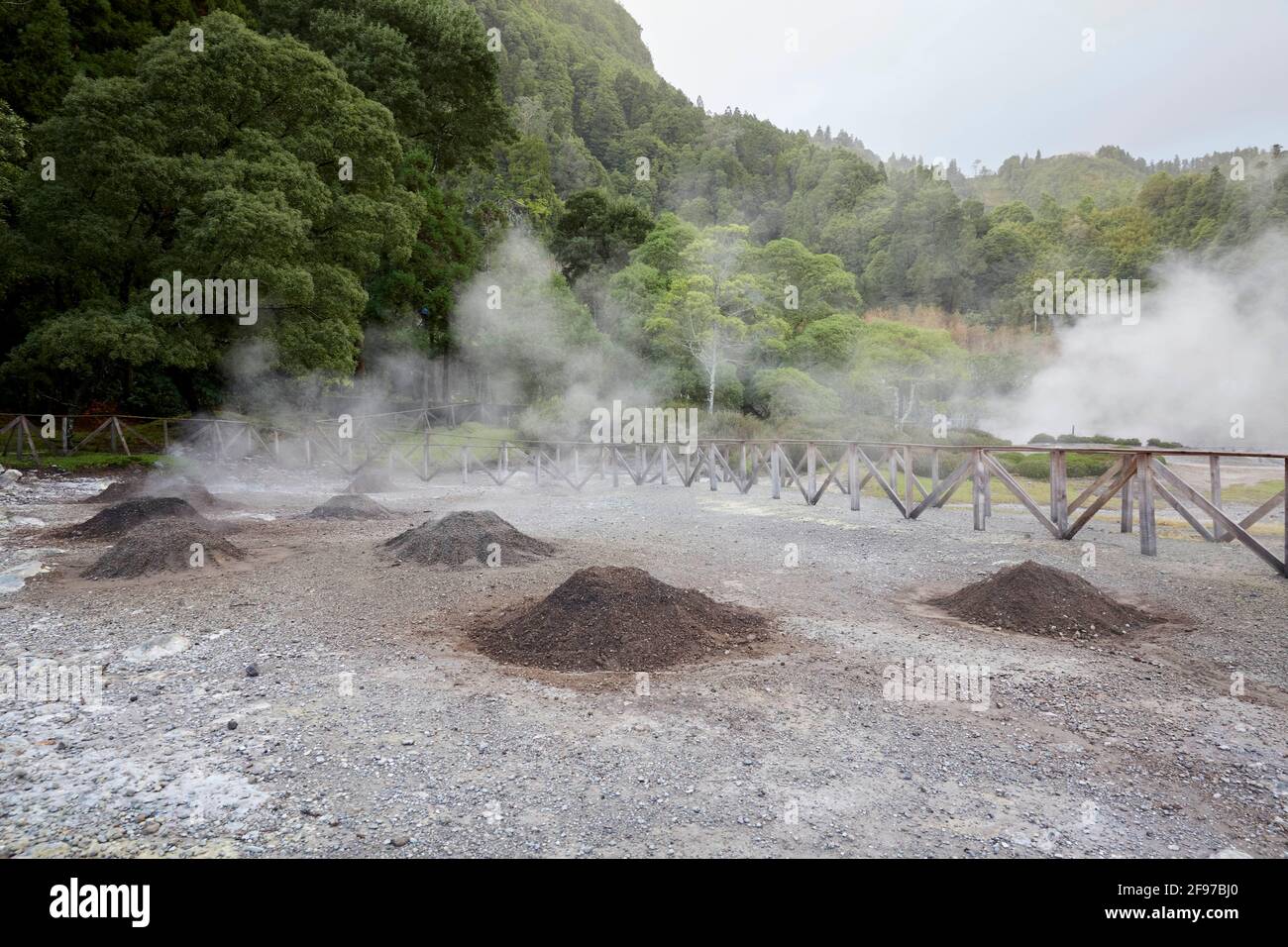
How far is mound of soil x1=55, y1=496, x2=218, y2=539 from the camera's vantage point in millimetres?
9797

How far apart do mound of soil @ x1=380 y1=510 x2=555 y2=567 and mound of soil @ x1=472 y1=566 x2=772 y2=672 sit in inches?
112

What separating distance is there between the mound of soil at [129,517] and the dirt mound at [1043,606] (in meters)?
9.45

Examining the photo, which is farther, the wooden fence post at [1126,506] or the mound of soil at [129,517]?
the wooden fence post at [1126,506]

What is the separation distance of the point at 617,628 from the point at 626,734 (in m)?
1.55

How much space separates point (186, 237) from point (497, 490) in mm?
9044

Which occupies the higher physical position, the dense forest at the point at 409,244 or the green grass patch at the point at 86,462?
the dense forest at the point at 409,244

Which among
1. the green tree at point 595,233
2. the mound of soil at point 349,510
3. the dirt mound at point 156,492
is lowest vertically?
the mound of soil at point 349,510

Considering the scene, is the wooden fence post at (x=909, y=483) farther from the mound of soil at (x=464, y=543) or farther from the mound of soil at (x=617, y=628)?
the mound of soil at (x=617, y=628)

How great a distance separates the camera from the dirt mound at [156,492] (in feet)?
42.4

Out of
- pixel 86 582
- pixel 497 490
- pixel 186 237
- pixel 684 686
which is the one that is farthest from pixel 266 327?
pixel 684 686

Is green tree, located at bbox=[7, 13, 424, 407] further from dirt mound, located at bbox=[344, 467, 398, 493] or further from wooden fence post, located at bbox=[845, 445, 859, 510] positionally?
wooden fence post, located at bbox=[845, 445, 859, 510]

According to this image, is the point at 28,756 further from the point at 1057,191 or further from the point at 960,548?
the point at 1057,191

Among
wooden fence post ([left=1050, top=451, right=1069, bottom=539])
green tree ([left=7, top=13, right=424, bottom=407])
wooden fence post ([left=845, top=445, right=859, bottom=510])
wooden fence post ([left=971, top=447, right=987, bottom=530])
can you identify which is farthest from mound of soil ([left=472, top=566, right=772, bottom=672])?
green tree ([left=7, top=13, right=424, bottom=407])

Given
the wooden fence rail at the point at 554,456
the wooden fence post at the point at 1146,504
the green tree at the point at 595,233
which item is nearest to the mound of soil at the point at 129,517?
the wooden fence rail at the point at 554,456
